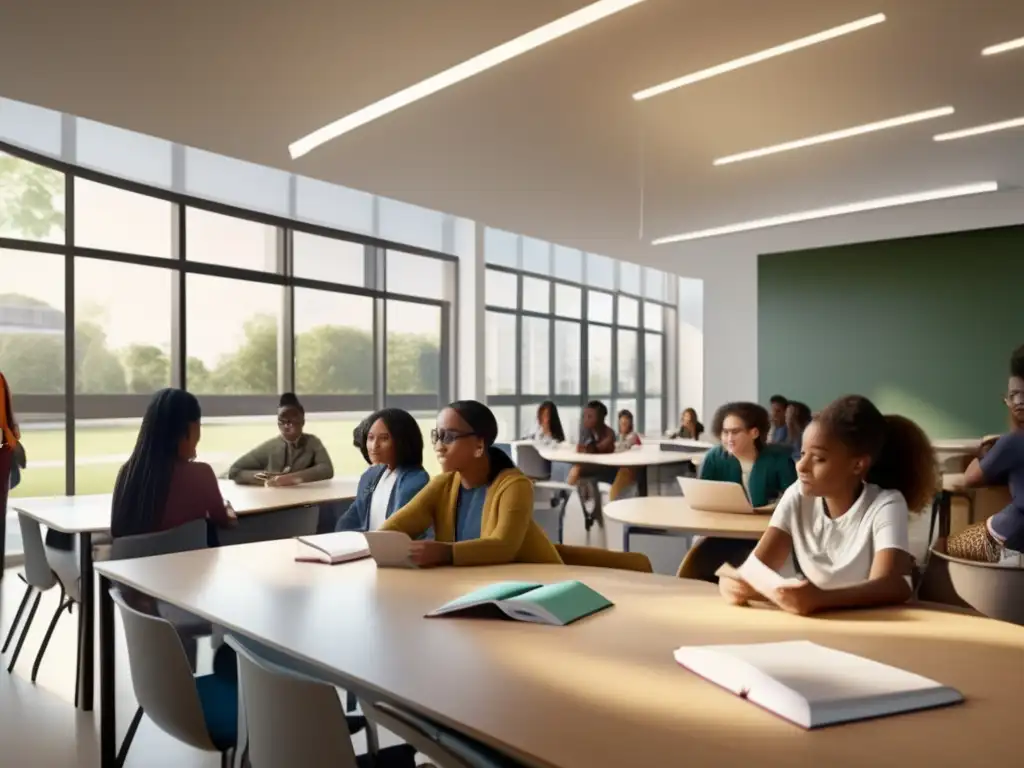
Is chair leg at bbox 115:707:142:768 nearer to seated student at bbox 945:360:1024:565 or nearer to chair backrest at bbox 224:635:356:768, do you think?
chair backrest at bbox 224:635:356:768

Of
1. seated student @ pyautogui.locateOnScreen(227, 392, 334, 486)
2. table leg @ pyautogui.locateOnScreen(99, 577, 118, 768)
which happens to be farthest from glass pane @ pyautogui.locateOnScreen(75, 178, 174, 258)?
table leg @ pyautogui.locateOnScreen(99, 577, 118, 768)

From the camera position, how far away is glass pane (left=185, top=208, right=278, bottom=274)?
688 cm

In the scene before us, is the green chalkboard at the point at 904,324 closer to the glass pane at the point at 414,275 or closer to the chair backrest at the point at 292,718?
the glass pane at the point at 414,275

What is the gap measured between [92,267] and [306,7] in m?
3.46

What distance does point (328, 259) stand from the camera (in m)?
8.33

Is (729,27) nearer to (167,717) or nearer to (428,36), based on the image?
(428,36)

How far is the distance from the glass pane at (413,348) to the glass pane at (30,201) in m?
3.77

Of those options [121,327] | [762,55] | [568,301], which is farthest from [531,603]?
[568,301]

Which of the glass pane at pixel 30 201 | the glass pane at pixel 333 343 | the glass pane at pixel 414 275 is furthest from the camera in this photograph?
the glass pane at pixel 414 275

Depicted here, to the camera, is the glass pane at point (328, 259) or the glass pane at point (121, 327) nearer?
the glass pane at point (121, 327)

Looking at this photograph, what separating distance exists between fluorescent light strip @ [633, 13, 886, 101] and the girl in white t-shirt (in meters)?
2.37

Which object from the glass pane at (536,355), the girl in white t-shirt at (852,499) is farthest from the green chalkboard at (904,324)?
the girl in white t-shirt at (852,499)

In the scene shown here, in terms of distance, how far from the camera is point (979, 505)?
4.22 metres

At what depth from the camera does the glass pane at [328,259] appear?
8.00 meters
